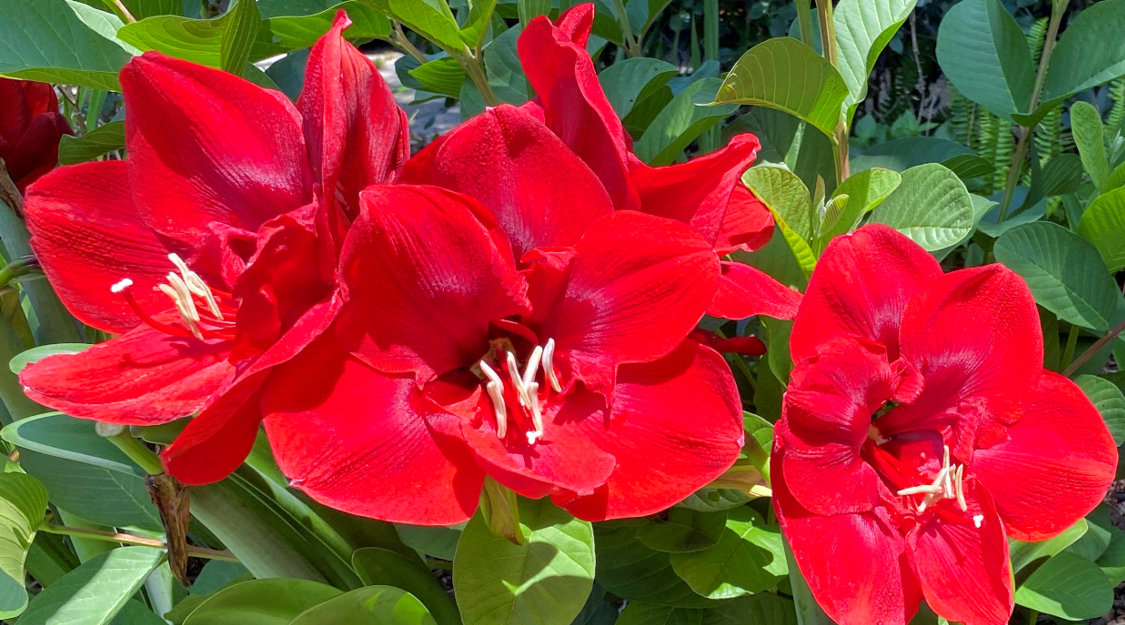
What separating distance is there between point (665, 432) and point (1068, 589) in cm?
55

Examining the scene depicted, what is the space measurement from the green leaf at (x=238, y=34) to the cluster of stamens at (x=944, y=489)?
1.93 ft

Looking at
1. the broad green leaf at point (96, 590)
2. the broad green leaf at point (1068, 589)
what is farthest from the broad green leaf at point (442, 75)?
the broad green leaf at point (1068, 589)

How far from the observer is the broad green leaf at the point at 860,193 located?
68 cm

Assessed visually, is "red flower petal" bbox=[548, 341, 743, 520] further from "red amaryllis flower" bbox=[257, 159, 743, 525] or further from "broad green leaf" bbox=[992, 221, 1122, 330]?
"broad green leaf" bbox=[992, 221, 1122, 330]

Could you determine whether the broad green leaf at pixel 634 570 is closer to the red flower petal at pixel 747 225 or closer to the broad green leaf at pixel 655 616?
the broad green leaf at pixel 655 616

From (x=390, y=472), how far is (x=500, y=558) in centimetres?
18

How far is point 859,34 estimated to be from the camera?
2.59 ft

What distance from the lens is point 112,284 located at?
22.3 inches

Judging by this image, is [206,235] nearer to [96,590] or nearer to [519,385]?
[519,385]

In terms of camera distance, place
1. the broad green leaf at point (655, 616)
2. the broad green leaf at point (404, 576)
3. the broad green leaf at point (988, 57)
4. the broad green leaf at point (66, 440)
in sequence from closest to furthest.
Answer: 1. the broad green leaf at point (66, 440)
2. the broad green leaf at point (404, 576)
3. the broad green leaf at point (655, 616)
4. the broad green leaf at point (988, 57)

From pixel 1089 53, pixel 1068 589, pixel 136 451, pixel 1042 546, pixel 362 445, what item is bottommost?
pixel 1068 589

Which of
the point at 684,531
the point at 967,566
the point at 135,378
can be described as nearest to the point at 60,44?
the point at 135,378

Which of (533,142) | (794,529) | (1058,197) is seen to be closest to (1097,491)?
(794,529)

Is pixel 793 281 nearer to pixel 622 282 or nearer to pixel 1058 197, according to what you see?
pixel 622 282
